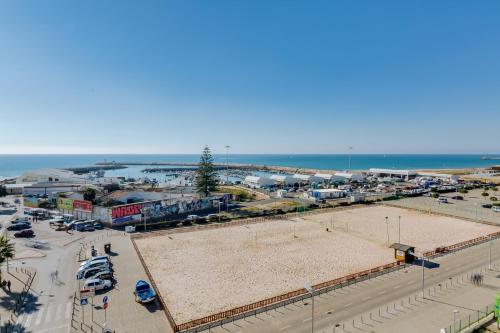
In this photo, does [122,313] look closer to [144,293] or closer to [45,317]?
[144,293]

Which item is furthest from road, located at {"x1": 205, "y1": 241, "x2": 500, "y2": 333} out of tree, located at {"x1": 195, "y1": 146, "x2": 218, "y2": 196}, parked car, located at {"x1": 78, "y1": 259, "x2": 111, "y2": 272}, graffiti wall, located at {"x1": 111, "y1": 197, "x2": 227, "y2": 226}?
tree, located at {"x1": 195, "y1": 146, "x2": 218, "y2": 196}

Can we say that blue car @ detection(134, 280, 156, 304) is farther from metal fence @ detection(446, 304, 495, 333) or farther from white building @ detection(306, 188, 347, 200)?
white building @ detection(306, 188, 347, 200)

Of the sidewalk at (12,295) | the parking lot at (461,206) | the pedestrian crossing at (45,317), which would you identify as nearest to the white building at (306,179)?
the parking lot at (461,206)

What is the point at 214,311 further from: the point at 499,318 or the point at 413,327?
the point at 499,318

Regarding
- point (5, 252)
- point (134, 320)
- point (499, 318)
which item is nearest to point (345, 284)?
point (499, 318)

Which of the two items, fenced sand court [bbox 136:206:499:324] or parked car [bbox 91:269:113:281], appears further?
parked car [bbox 91:269:113:281]

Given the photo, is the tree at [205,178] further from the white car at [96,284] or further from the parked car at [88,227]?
the white car at [96,284]
